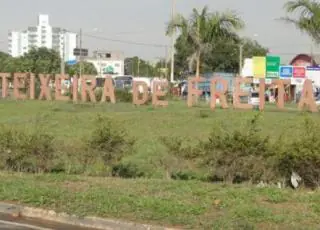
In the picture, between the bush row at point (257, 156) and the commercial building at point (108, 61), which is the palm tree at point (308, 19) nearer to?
the bush row at point (257, 156)

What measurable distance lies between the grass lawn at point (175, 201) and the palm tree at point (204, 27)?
2579 cm

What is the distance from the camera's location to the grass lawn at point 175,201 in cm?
770

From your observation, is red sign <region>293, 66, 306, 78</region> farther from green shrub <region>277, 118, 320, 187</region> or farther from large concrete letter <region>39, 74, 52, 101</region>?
green shrub <region>277, 118, 320, 187</region>

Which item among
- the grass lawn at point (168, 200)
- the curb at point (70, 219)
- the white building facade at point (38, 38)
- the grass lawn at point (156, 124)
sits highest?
the white building facade at point (38, 38)

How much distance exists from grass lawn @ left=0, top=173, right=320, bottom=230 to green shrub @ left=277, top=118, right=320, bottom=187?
506 mm

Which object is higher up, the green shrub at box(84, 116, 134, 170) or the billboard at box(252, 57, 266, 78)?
the billboard at box(252, 57, 266, 78)

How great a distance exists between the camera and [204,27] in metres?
35.6

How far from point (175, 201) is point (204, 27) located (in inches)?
1089

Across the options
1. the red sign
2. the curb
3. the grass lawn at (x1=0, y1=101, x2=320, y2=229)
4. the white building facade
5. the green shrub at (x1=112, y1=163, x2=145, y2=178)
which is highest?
the white building facade

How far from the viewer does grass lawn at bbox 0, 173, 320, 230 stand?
7703mm

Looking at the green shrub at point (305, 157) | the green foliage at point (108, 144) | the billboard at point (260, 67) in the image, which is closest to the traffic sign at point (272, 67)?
the billboard at point (260, 67)

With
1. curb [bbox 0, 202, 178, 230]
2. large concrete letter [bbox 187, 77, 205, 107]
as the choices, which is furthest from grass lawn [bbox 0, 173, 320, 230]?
large concrete letter [bbox 187, 77, 205, 107]

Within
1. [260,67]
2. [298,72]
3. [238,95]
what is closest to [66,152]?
[238,95]

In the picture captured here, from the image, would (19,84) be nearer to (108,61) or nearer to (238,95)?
(238,95)
